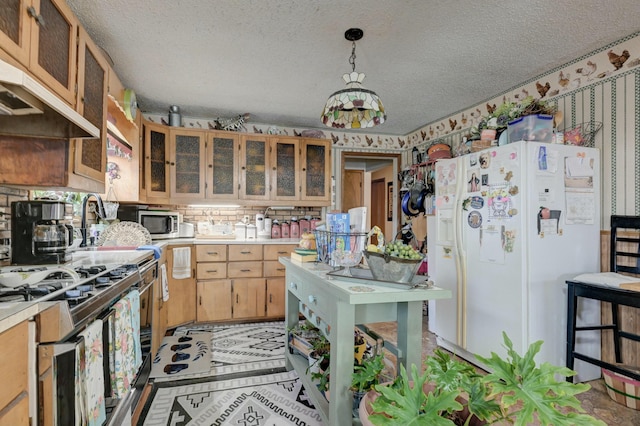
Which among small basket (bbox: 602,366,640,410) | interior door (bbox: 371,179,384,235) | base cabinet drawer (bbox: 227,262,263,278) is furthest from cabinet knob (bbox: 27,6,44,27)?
interior door (bbox: 371,179,384,235)

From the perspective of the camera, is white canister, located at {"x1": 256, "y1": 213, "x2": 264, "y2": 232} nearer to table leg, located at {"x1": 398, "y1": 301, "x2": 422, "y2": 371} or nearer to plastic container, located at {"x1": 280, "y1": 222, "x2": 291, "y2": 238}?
plastic container, located at {"x1": 280, "y1": 222, "x2": 291, "y2": 238}

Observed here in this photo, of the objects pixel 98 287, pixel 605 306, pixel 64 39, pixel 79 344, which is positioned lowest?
pixel 605 306

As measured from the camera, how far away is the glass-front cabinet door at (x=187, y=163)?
3643mm

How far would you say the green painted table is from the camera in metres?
1.33

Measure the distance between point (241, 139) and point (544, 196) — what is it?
122 inches

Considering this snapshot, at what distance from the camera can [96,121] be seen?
1926mm

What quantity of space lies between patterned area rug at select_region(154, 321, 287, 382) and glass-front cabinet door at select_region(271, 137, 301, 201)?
155 centimetres

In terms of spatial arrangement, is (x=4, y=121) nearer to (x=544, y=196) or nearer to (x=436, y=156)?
(x=544, y=196)

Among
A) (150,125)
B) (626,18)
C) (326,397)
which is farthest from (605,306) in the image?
(150,125)

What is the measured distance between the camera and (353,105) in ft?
5.73

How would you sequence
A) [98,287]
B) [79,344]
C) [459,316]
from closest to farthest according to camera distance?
[79,344] < [98,287] < [459,316]

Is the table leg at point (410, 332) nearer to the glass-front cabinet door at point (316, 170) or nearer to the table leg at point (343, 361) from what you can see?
the table leg at point (343, 361)

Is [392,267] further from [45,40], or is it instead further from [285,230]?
[285,230]

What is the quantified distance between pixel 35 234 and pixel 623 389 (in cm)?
354
